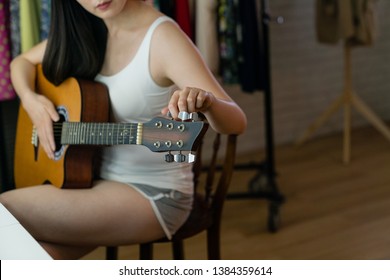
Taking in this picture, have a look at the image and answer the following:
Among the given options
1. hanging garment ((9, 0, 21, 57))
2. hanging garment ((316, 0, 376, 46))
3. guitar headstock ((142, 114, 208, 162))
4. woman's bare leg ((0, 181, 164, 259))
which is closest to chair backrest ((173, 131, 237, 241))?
woman's bare leg ((0, 181, 164, 259))

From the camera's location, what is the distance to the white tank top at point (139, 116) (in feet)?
5.11

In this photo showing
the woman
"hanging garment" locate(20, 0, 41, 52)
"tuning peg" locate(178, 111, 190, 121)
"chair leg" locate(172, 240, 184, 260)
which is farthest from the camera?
"hanging garment" locate(20, 0, 41, 52)

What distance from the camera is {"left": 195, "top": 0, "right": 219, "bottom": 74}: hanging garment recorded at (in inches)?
88.7

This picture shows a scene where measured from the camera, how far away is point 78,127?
1.52m

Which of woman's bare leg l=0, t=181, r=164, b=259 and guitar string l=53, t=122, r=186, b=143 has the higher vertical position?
guitar string l=53, t=122, r=186, b=143

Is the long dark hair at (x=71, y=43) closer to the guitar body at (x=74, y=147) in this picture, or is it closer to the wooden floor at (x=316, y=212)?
the guitar body at (x=74, y=147)

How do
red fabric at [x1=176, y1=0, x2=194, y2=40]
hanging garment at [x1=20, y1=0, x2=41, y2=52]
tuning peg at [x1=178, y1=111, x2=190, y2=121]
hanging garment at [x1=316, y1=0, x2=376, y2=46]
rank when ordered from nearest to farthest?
tuning peg at [x1=178, y1=111, x2=190, y2=121] < hanging garment at [x1=20, y1=0, x2=41, y2=52] < red fabric at [x1=176, y1=0, x2=194, y2=40] < hanging garment at [x1=316, y1=0, x2=376, y2=46]

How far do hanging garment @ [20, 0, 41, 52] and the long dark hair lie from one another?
436 millimetres

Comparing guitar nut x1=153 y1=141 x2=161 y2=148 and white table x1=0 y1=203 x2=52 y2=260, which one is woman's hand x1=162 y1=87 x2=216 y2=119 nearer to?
guitar nut x1=153 y1=141 x2=161 y2=148

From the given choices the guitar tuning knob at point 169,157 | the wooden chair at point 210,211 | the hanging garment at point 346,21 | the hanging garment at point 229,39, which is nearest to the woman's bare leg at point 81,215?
the wooden chair at point 210,211

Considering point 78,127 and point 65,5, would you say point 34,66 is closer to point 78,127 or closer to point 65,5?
point 65,5

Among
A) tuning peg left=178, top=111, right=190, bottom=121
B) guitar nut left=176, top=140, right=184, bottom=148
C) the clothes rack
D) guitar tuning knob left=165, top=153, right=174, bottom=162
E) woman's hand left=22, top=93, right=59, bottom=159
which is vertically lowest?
the clothes rack
